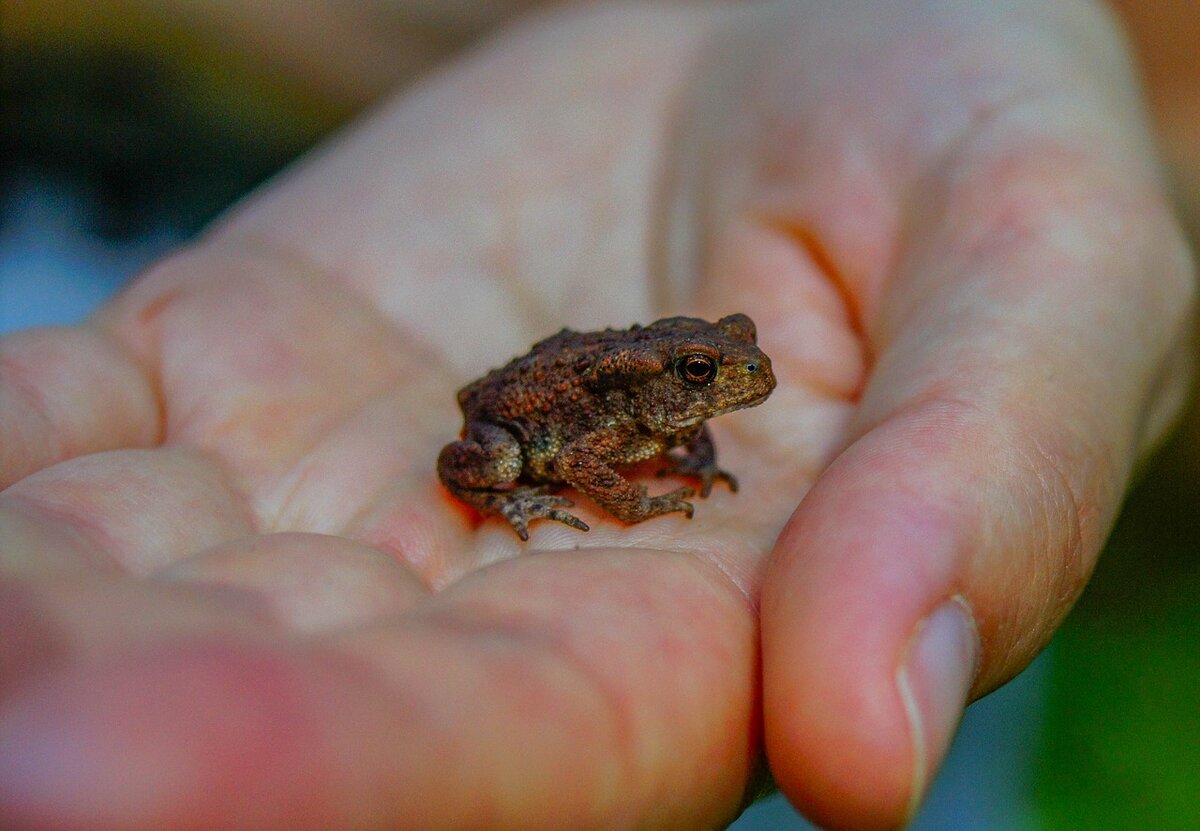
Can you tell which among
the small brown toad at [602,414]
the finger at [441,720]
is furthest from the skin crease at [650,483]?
the small brown toad at [602,414]

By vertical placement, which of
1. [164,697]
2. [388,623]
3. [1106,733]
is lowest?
[1106,733]

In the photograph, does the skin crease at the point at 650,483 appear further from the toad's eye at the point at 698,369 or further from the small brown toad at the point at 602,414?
the toad's eye at the point at 698,369

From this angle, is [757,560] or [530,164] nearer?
[757,560]

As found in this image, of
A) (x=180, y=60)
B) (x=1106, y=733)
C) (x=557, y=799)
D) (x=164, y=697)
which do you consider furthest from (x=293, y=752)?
(x=180, y=60)

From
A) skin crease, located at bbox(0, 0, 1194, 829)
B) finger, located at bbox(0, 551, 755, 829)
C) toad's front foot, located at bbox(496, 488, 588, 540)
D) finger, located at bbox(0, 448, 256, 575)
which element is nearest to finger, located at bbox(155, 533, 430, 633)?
skin crease, located at bbox(0, 0, 1194, 829)

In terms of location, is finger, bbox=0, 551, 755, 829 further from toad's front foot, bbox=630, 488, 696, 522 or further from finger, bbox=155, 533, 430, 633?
toad's front foot, bbox=630, 488, 696, 522

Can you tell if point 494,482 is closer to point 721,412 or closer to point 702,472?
point 702,472

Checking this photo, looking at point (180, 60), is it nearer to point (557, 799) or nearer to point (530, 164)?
point (530, 164)
